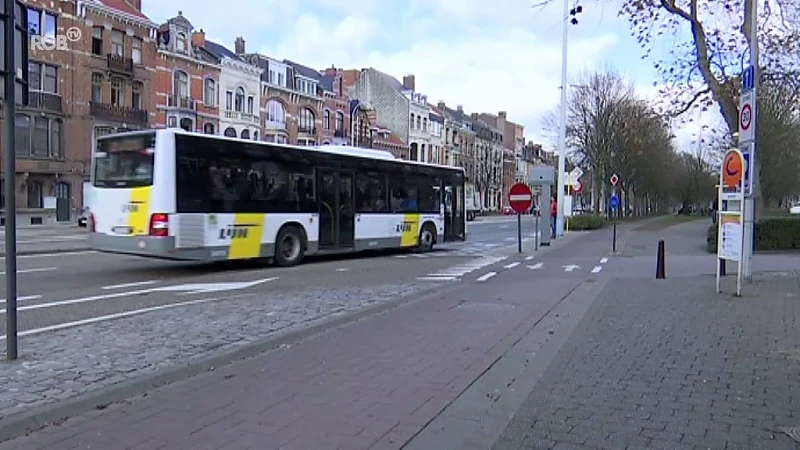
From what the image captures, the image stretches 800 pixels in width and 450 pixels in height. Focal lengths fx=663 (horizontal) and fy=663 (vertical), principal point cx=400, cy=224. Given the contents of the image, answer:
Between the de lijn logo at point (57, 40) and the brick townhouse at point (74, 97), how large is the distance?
213 millimetres

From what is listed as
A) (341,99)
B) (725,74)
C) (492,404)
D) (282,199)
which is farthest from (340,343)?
(341,99)

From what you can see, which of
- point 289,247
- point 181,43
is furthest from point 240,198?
point 181,43

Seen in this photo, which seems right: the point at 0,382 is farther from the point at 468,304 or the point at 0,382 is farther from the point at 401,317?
the point at 468,304

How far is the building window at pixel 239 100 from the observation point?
5474cm

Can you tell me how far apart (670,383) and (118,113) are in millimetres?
45837

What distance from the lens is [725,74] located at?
59.2ft

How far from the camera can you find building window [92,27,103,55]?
44.2 metres

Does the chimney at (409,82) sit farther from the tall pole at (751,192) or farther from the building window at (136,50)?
the tall pole at (751,192)

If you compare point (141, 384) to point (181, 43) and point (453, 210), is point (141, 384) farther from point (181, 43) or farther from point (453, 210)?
point (181, 43)

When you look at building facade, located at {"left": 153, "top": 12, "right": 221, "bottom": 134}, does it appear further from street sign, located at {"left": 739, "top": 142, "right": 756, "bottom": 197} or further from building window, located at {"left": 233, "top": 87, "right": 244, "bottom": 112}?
street sign, located at {"left": 739, "top": 142, "right": 756, "bottom": 197}

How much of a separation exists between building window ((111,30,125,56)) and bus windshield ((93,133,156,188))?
115ft

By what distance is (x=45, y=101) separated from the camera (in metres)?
40.9

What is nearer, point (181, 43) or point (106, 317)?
point (106, 317)

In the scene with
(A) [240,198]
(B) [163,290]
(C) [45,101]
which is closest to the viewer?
(B) [163,290]
